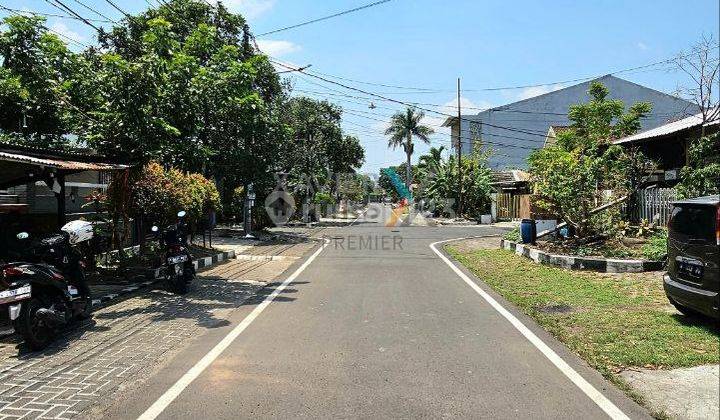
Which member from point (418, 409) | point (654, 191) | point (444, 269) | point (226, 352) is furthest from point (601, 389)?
point (654, 191)

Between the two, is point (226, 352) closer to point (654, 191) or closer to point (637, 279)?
point (637, 279)

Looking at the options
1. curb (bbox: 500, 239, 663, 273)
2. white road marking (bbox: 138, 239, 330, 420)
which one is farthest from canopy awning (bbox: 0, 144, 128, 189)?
curb (bbox: 500, 239, 663, 273)

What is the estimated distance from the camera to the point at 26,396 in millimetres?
4766

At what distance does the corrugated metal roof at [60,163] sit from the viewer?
756 centimetres

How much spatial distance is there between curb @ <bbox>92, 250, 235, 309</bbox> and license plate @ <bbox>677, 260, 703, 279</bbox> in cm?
871

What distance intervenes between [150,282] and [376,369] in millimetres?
7205

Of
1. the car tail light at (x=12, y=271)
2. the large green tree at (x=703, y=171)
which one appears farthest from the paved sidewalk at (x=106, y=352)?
the large green tree at (x=703, y=171)

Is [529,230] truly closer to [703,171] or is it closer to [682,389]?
[703,171]

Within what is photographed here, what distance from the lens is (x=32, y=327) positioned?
6.18 m

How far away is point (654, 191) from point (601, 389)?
1355 cm

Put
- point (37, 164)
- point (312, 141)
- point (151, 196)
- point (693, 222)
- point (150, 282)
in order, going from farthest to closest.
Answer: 1. point (312, 141)
2. point (151, 196)
3. point (150, 282)
4. point (37, 164)
5. point (693, 222)

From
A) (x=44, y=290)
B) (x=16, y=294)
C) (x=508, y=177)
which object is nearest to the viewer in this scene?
(x=16, y=294)

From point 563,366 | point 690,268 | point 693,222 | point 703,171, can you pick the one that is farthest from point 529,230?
point 563,366

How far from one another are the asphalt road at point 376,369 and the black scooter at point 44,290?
177 centimetres
